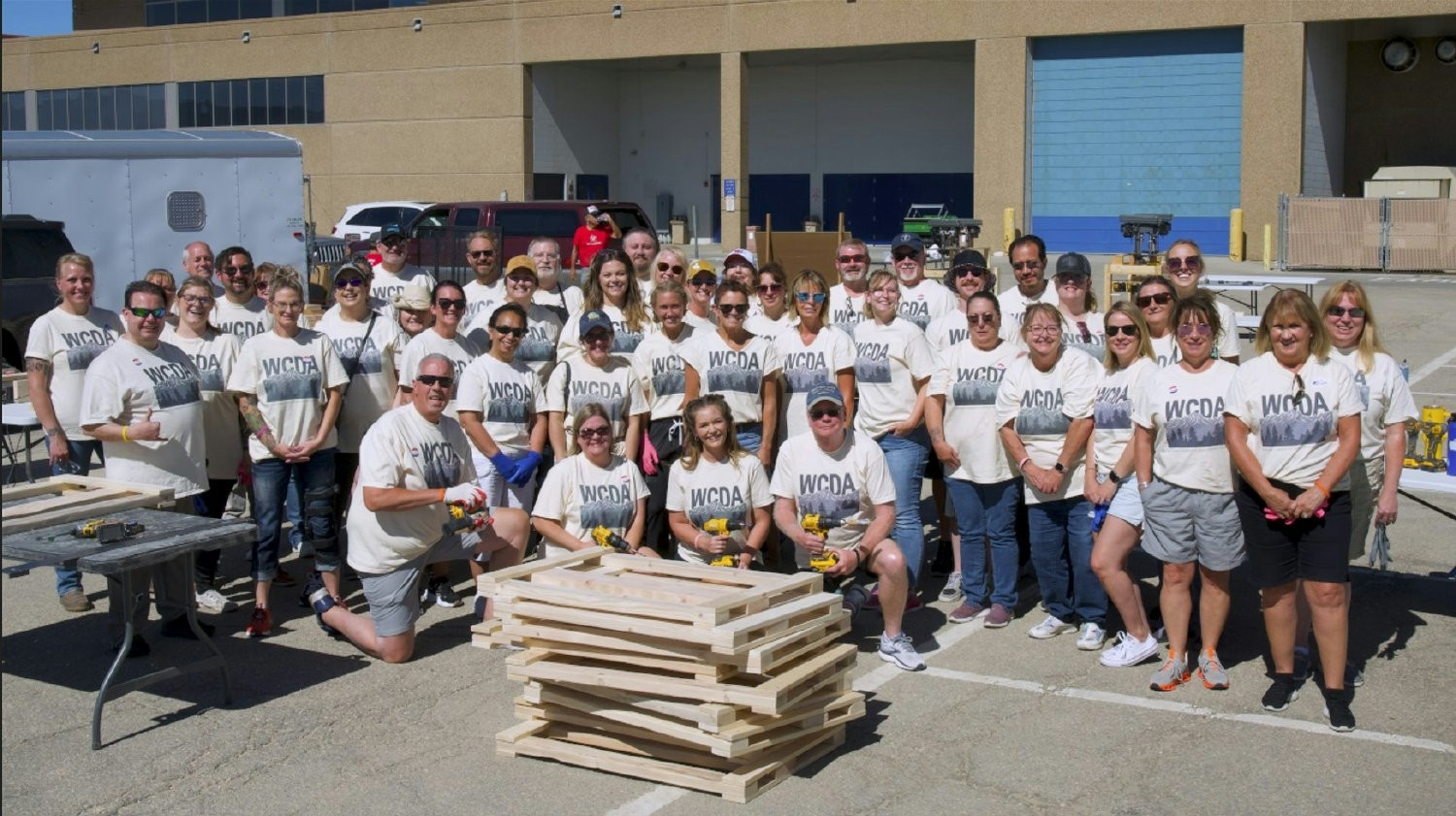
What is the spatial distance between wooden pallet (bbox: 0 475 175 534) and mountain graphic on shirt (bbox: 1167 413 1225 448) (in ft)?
16.1

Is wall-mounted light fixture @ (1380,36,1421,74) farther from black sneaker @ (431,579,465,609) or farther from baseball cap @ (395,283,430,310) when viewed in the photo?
black sneaker @ (431,579,465,609)

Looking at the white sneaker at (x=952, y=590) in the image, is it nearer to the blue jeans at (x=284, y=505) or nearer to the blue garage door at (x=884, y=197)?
the blue jeans at (x=284, y=505)

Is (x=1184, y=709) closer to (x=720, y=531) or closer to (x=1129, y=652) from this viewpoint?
(x=1129, y=652)

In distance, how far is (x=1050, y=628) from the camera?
7324mm

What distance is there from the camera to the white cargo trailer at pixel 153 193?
16.5m

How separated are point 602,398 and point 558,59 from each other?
35.7 metres

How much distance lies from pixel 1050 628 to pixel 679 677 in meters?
2.57

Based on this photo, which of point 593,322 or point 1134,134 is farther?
point 1134,134

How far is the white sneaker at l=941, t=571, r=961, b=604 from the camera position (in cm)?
809

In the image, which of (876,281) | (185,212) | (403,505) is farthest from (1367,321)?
(185,212)

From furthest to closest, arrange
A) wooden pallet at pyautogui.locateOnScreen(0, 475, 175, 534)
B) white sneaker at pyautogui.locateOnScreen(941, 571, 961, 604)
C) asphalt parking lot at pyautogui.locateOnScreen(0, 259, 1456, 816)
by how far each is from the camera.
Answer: white sneaker at pyautogui.locateOnScreen(941, 571, 961, 604) < wooden pallet at pyautogui.locateOnScreen(0, 475, 175, 534) < asphalt parking lot at pyautogui.locateOnScreen(0, 259, 1456, 816)

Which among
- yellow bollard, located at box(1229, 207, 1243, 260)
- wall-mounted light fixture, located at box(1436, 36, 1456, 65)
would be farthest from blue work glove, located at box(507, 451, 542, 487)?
wall-mounted light fixture, located at box(1436, 36, 1456, 65)

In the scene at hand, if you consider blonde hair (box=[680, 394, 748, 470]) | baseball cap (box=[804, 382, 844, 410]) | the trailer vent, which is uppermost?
the trailer vent

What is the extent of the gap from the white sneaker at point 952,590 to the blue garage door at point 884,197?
38049 mm
